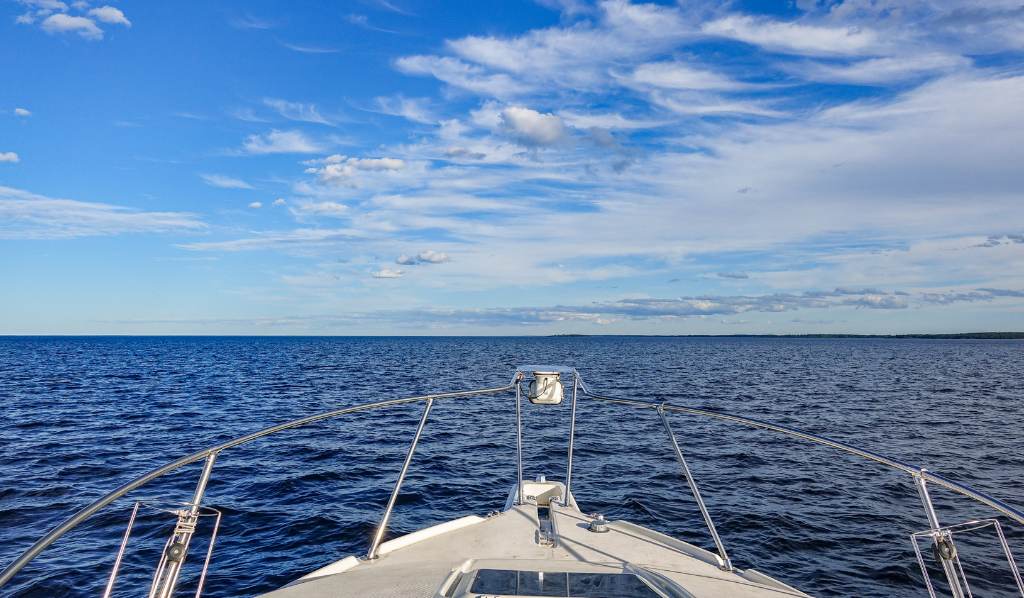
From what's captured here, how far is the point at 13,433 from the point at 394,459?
47.5 ft

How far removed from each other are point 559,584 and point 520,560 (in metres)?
0.48

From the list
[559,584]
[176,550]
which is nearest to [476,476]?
[559,584]

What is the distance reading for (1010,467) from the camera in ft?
56.1

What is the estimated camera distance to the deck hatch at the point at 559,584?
4.04m

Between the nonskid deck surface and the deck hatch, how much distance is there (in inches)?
1.4

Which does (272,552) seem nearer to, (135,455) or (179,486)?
(179,486)

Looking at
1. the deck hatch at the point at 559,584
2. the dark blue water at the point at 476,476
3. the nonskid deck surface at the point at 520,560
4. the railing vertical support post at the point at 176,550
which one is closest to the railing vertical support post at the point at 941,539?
the nonskid deck surface at the point at 520,560

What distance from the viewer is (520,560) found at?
4539 mm

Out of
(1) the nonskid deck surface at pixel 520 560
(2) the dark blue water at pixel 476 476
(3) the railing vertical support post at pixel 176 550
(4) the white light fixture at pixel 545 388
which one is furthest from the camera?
(2) the dark blue water at pixel 476 476

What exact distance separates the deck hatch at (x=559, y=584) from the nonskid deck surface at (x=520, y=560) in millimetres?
36

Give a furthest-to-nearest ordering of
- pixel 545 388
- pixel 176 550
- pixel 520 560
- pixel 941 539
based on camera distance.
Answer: pixel 545 388, pixel 520 560, pixel 941 539, pixel 176 550

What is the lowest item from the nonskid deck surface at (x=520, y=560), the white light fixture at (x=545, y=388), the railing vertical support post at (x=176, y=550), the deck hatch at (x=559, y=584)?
the nonskid deck surface at (x=520, y=560)

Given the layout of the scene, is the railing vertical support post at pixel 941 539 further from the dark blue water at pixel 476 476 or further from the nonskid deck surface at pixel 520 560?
the dark blue water at pixel 476 476

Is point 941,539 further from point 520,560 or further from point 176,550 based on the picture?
point 176,550
